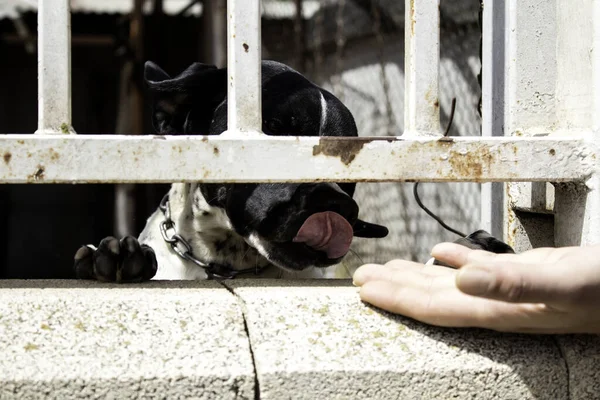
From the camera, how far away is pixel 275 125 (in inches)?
122

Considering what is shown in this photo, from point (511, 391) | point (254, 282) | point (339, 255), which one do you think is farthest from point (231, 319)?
point (339, 255)

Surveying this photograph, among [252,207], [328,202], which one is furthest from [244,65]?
[252,207]

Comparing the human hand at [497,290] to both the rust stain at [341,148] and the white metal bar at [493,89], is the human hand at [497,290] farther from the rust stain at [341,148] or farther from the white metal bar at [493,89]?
the white metal bar at [493,89]

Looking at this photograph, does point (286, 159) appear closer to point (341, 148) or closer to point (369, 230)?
point (341, 148)

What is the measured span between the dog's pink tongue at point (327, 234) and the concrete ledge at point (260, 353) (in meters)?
1.09

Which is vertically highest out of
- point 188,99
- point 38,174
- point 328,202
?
point 188,99

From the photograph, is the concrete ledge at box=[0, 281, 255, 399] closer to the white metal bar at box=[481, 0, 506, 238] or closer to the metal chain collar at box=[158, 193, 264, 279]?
the white metal bar at box=[481, 0, 506, 238]

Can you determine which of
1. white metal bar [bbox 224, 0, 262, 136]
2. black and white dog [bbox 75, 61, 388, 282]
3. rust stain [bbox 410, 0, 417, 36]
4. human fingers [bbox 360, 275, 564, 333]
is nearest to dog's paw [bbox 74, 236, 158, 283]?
black and white dog [bbox 75, 61, 388, 282]

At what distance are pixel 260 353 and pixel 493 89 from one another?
1.44m

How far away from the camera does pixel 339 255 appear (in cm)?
278

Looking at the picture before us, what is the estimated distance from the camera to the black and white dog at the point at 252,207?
280cm

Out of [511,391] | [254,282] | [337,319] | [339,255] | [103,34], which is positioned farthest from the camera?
[103,34]

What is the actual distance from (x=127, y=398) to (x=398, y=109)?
13.7 feet

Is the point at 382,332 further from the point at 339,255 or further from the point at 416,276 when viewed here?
the point at 339,255
